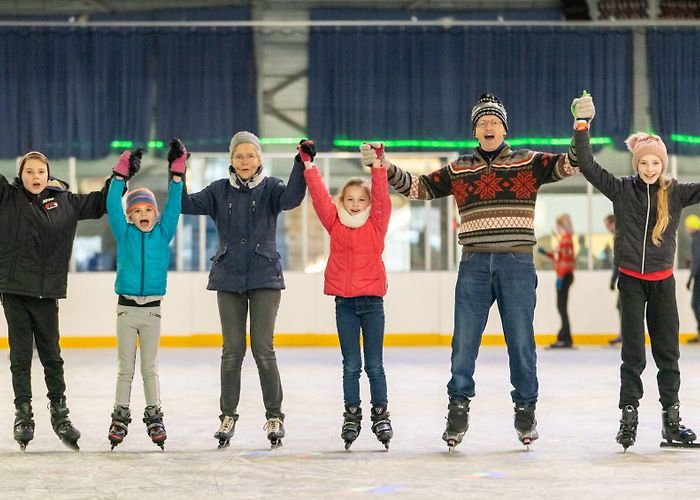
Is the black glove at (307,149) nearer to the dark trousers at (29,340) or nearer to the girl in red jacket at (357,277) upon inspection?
the girl in red jacket at (357,277)

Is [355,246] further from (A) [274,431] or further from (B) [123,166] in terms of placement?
(B) [123,166]

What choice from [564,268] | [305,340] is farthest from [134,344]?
[305,340]

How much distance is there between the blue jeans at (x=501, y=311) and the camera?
521 centimetres

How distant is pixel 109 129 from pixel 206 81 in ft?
4.12

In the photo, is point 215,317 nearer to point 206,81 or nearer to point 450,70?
point 206,81

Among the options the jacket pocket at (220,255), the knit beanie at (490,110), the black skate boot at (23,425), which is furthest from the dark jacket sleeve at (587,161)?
the black skate boot at (23,425)

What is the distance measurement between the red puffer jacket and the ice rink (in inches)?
27.0

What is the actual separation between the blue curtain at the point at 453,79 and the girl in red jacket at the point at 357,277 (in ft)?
31.2

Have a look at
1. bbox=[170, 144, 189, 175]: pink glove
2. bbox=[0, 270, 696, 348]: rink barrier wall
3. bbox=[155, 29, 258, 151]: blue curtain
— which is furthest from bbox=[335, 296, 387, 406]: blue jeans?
bbox=[155, 29, 258, 151]: blue curtain

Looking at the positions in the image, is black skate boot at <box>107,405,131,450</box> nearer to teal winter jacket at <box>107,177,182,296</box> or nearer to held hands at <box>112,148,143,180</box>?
teal winter jacket at <box>107,177,182,296</box>

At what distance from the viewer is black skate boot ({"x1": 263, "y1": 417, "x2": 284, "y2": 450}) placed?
17.5 feet

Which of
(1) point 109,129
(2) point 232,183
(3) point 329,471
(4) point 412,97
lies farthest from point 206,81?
(3) point 329,471

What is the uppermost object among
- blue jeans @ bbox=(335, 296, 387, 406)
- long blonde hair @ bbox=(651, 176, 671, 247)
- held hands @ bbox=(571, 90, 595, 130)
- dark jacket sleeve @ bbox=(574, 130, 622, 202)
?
held hands @ bbox=(571, 90, 595, 130)

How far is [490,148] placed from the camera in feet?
17.4
